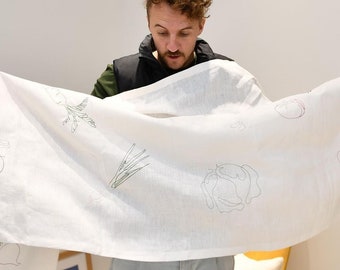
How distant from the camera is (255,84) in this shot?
931mm

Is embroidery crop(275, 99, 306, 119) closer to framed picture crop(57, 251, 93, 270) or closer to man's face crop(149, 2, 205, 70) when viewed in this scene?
man's face crop(149, 2, 205, 70)

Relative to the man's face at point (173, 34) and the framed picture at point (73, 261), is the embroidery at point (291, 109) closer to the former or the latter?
the man's face at point (173, 34)

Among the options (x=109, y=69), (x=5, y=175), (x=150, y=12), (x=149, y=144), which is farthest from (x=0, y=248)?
(x=150, y=12)

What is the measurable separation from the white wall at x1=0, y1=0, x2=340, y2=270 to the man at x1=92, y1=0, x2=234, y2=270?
0.40 meters

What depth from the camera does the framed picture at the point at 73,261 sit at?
4.47ft

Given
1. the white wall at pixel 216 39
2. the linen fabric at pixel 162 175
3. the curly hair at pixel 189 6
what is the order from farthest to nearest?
1. the white wall at pixel 216 39
2. the curly hair at pixel 189 6
3. the linen fabric at pixel 162 175

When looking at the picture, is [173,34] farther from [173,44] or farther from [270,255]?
[270,255]

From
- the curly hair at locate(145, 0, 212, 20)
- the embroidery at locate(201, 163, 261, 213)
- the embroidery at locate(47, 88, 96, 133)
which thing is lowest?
the embroidery at locate(201, 163, 261, 213)

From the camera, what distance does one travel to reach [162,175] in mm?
815

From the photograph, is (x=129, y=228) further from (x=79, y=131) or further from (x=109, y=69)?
(x=109, y=69)

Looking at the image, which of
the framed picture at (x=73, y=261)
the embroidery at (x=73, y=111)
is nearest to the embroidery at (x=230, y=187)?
the embroidery at (x=73, y=111)

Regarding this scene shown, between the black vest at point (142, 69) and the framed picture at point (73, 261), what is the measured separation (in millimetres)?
711

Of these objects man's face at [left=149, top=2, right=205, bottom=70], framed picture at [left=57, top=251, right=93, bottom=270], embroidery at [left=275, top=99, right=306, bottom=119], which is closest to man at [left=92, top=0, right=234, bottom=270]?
man's face at [left=149, top=2, right=205, bottom=70]

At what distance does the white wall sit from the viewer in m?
1.22
